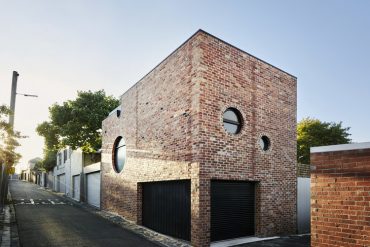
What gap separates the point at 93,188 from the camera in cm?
2017

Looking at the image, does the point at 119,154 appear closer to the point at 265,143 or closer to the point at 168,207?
the point at 168,207

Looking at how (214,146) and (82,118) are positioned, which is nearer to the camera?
(214,146)

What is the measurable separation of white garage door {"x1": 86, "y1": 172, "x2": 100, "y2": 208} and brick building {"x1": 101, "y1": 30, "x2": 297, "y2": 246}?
6.59 metres

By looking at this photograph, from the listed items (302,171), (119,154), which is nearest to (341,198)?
(302,171)

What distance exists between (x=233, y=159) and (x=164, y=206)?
3.22m

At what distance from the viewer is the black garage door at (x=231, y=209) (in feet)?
30.5

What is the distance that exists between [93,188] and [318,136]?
2425 centimetres

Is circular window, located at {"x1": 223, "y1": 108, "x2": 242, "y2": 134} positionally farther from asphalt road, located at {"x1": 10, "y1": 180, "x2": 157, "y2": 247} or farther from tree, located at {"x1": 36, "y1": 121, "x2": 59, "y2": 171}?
tree, located at {"x1": 36, "y1": 121, "x2": 59, "y2": 171}

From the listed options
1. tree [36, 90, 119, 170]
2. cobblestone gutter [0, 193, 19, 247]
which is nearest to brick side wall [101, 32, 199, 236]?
cobblestone gutter [0, 193, 19, 247]

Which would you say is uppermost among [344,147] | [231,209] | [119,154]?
[344,147]

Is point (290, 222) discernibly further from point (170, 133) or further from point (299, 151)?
point (299, 151)

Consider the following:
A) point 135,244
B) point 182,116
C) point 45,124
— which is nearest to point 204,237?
point 135,244

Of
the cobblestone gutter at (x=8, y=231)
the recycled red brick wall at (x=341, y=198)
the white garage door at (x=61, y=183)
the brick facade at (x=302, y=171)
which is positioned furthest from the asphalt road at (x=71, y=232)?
the white garage door at (x=61, y=183)

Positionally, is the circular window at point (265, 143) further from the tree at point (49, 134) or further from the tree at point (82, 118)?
the tree at point (49, 134)
